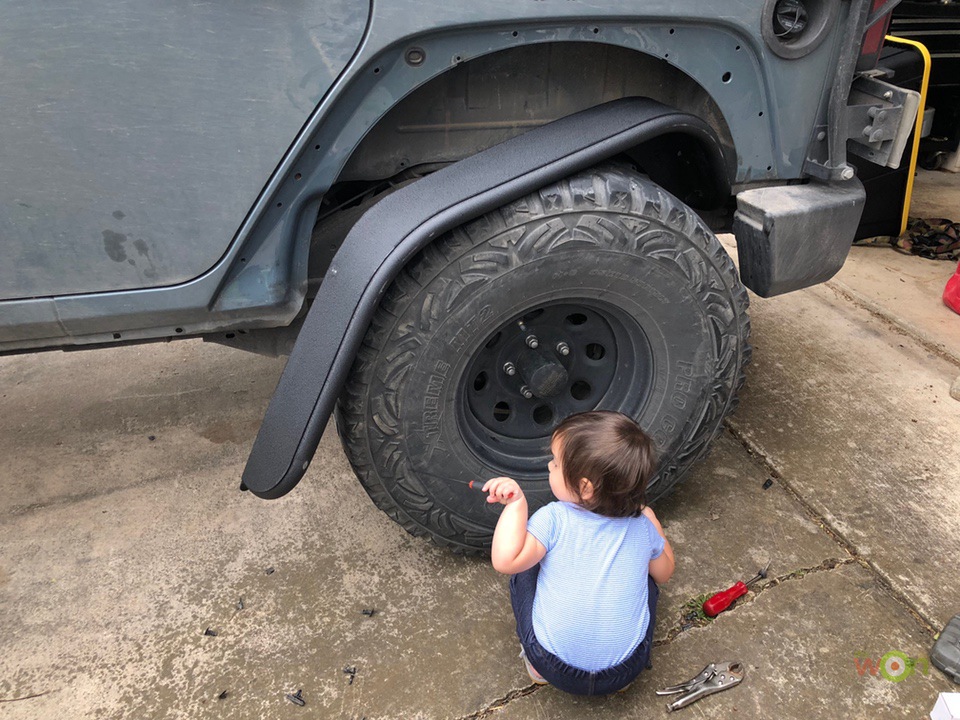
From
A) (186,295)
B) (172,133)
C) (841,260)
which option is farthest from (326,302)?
(841,260)

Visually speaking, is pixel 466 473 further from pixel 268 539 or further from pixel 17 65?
pixel 17 65

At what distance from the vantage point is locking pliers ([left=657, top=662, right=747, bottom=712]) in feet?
5.87

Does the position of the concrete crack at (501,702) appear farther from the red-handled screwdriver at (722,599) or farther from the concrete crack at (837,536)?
the concrete crack at (837,536)

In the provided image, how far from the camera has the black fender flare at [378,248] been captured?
5.42 feet

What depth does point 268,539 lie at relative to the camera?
230 cm

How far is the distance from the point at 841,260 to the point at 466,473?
3.99 ft

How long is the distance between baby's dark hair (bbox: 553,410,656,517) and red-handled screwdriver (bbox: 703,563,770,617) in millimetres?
575

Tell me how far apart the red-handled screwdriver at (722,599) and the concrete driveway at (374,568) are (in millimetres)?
34

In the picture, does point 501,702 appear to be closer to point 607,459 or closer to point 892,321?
point 607,459

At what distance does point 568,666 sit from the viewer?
169 centimetres

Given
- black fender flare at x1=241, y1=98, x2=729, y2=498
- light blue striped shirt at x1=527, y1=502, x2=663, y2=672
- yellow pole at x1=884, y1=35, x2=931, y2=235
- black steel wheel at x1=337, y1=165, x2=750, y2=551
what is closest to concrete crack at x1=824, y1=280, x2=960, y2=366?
yellow pole at x1=884, y1=35, x2=931, y2=235

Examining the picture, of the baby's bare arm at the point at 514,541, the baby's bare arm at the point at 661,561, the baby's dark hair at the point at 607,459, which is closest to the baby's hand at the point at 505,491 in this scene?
the baby's bare arm at the point at 514,541

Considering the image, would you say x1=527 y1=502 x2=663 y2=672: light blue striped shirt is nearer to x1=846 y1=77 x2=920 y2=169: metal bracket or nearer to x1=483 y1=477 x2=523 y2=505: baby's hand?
x1=483 y1=477 x2=523 y2=505: baby's hand

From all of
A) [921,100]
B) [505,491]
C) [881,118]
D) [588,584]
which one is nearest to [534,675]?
[588,584]
